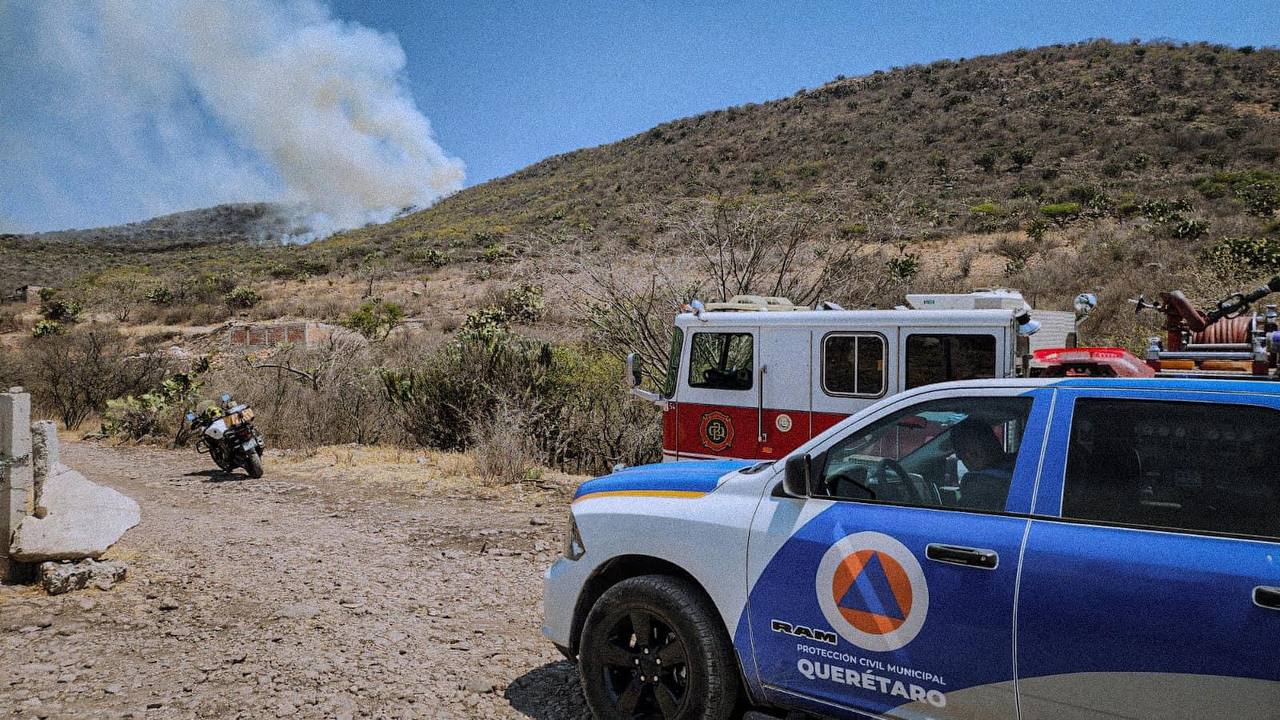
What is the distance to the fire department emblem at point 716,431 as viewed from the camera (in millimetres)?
7895

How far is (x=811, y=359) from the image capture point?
288 inches

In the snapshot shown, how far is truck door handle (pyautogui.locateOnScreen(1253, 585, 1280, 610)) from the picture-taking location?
84.4 inches

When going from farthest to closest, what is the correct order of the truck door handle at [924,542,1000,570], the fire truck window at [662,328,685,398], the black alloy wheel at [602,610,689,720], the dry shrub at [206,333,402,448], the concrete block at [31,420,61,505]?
the dry shrub at [206,333,402,448] → the fire truck window at [662,328,685,398] → the concrete block at [31,420,61,505] → the black alloy wheel at [602,610,689,720] → the truck door handle at [924,542,1000,570]

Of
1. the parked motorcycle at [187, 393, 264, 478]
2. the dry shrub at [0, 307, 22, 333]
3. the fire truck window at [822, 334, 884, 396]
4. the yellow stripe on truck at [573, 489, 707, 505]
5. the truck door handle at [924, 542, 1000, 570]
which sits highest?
the dry shrub at [0, 307, 22, 333]

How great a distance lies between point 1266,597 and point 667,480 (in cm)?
214

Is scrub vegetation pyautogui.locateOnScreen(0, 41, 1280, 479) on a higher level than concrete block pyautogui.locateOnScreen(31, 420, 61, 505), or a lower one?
higher

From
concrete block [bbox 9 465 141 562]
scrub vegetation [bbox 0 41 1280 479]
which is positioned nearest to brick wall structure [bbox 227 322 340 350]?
scrub vegetation [bbox 0 41 1280 479]

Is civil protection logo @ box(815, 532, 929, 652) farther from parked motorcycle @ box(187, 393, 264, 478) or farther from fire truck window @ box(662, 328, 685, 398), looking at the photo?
parked motorcycle @ box(187, 393, 264, 478)

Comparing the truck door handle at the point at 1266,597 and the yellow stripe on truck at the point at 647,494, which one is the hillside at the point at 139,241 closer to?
the yellow stripe on truck at the point at 647,494

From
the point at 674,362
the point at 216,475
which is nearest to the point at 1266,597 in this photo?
the point at 674,362

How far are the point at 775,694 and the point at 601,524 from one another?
1.04 meters

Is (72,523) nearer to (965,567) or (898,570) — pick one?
(898,570)

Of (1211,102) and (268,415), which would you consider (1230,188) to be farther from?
(268,415)

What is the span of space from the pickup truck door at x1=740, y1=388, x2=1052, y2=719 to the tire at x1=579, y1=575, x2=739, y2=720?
0.18m
